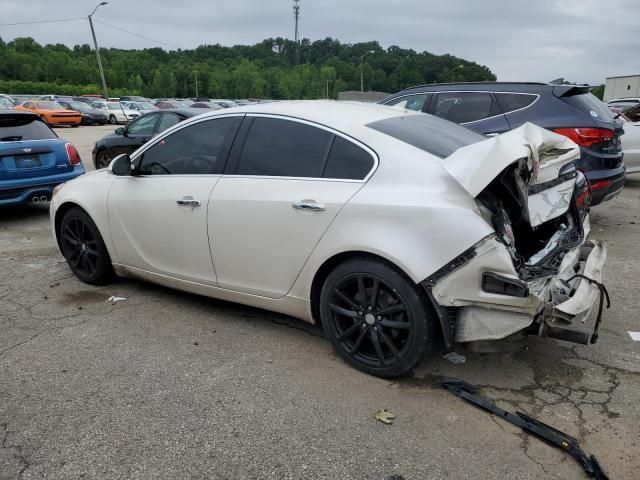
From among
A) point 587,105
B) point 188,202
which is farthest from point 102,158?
point 587,105

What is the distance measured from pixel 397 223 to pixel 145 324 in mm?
2169

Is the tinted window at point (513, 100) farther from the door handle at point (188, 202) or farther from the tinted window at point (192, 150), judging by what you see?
the door handle at point (188, 202)

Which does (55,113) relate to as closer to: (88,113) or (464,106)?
(88,113)

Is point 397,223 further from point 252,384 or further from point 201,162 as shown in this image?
point 201,162

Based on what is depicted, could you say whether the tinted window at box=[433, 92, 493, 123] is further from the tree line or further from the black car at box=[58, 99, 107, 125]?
the tree line

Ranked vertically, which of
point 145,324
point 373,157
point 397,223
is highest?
point 373,157

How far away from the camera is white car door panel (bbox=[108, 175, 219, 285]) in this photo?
12.6 ft

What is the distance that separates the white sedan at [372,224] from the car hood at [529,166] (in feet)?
0.04

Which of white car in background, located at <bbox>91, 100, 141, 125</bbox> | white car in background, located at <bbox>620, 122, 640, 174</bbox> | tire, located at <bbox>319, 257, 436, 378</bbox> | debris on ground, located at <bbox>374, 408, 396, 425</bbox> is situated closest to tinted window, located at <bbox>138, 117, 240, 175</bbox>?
tire, located at <bbox>319, 257, 436, 378</bbox>

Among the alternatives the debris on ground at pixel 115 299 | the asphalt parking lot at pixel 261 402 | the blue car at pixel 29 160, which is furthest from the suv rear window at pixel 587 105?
the blue car at pixel 29 160

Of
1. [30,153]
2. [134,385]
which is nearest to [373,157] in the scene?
[134,385]

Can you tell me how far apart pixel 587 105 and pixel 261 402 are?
5.23 m

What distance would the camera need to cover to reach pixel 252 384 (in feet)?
10.4

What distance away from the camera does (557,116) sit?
19.8 feet
